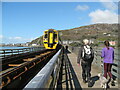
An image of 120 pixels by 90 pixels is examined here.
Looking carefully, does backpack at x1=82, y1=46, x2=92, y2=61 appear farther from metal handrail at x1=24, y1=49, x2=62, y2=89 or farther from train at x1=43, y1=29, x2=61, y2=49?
train at x1=43, y1=29, x2=61, y2=49

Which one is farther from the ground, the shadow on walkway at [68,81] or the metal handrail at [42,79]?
the metal handrail at [42,79]

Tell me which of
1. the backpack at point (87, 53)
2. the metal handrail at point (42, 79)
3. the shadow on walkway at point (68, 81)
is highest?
the backpack at point (87, 53)

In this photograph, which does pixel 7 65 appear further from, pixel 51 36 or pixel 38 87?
pixel 51 36

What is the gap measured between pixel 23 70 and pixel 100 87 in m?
5.08

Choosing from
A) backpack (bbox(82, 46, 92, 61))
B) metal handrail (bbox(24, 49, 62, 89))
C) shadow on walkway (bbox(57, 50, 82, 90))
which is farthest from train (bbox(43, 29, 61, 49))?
metal handrail (bbox(24, 49, 62, 89))

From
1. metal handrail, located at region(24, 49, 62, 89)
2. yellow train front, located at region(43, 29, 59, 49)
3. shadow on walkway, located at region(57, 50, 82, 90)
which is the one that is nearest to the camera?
metal handrail, located at region(24, 49, 62, 89)

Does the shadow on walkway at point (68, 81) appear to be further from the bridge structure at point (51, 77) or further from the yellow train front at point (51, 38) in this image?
the yellow train front at point (51, 38)

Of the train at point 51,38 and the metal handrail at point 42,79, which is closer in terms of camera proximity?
the metal handrail at point 42,79

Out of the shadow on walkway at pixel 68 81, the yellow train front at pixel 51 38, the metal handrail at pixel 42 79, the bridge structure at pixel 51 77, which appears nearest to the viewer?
→ the metal handrail at pixel 42 79

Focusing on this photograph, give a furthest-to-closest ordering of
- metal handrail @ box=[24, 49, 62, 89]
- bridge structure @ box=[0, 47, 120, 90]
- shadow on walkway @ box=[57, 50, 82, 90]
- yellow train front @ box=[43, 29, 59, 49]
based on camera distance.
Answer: yellow train front @ box=[43, 29, 59, 49]
shadow on walkway @ box=[57, 50, 82, 90]
bridge structure @ box=[0, 47, 120, 90]
metal handrail @ box=[24, 49, 62, 89]

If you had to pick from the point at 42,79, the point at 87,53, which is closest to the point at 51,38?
the point at 87,53

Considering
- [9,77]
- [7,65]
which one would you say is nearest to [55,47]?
[7,65]

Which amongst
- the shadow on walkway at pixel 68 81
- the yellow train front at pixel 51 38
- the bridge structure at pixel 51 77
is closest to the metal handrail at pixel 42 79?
the bridge structure at pixel 51 77

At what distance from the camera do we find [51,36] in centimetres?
2602
